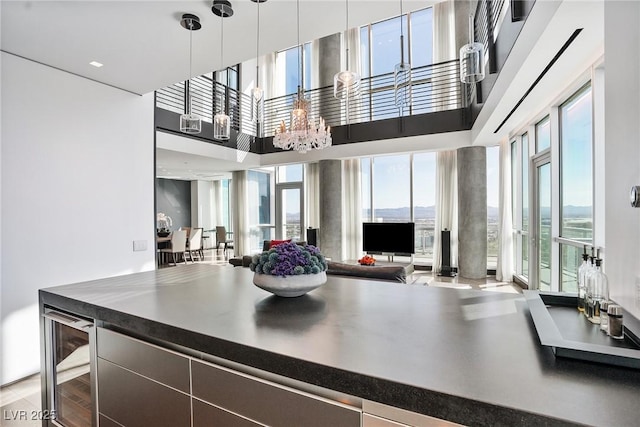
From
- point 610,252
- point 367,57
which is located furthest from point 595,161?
point 367,57

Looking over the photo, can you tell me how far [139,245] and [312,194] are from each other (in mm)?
5826

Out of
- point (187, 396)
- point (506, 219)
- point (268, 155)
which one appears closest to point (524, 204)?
point (506, 219)

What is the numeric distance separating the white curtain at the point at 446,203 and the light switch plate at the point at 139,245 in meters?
6.17

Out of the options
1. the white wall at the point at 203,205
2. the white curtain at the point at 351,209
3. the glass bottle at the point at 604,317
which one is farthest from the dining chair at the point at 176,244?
the glass bottle at the point at 604,317

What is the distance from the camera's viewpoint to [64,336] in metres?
1.97

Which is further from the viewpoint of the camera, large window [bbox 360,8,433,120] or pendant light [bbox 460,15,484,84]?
large window [bbox 360,8,433,120]

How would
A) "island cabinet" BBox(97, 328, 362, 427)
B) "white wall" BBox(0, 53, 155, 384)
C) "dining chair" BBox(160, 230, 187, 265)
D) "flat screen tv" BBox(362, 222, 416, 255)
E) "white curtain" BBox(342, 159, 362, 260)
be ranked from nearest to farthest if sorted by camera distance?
"island cabinet" BBox(97, 328, 362, 427) → "white wall" BBox(0, 53, 155, 384) → "flat screen tv" BBox(362, 222, 416, 255) → "dining chair" BBox(160, 230, 187, 265) → "white curtain" BBox(342, 159, 362, 260)

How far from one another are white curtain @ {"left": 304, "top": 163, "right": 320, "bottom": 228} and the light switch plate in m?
5.66

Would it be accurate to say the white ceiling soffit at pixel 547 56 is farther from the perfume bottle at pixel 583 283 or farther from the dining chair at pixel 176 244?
the dining chair at pixel 176 244

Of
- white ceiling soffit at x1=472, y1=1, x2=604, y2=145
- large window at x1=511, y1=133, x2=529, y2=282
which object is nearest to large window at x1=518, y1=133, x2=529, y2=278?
large window at x1=511, y1=133, x2=529, y2=282

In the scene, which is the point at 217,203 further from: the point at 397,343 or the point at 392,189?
the point at 397,343

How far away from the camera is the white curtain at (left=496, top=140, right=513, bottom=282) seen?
661cm

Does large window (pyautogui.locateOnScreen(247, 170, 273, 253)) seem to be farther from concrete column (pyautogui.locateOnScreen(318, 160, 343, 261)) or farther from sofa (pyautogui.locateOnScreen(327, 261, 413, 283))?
sofa (pyautogui.locateOnScreen(327, 261, 413, 283))

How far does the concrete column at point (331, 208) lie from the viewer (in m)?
7.83
